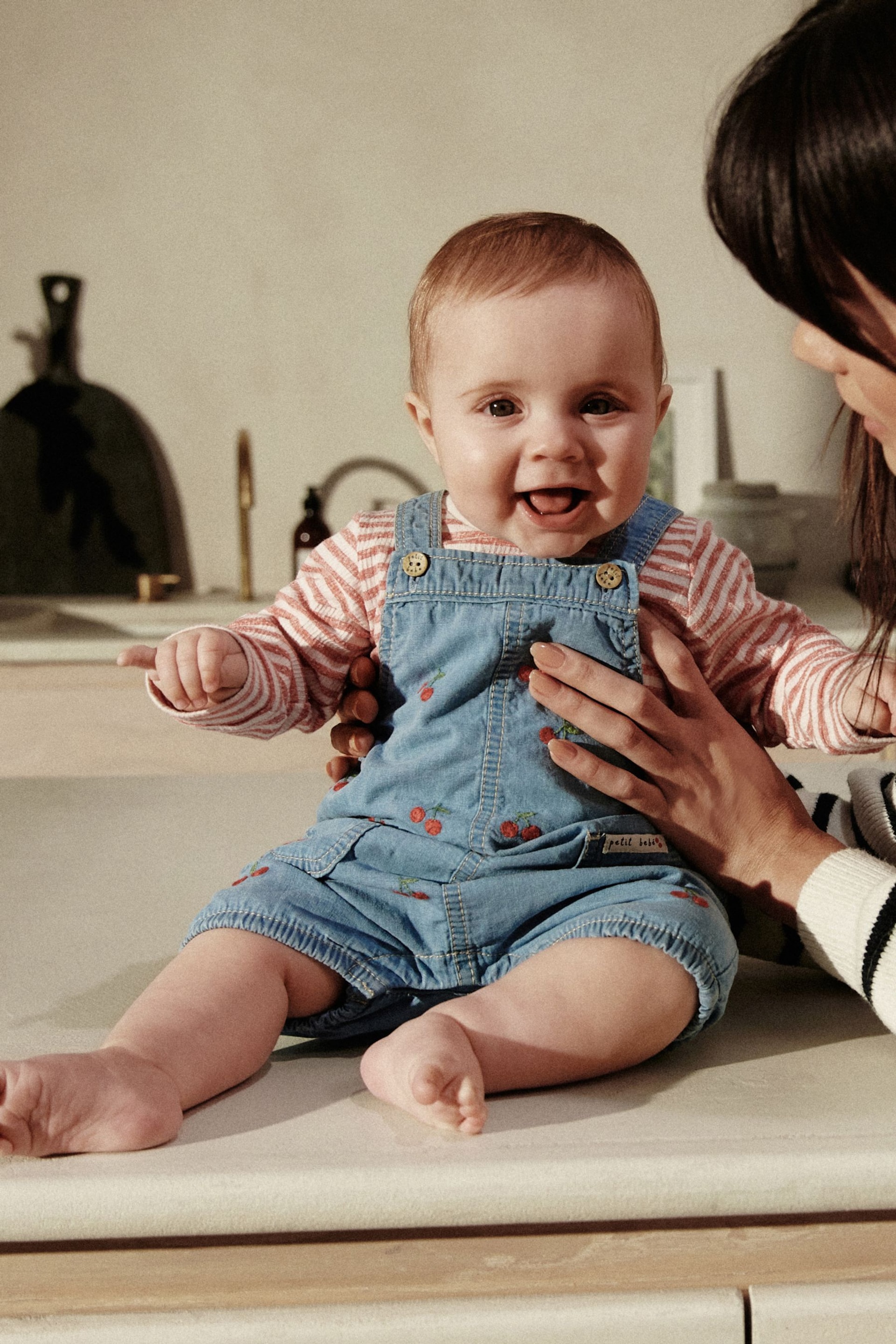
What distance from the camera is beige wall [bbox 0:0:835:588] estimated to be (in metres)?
3.05

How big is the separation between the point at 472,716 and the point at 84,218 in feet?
8.41

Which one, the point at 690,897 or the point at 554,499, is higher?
the point at 554,499

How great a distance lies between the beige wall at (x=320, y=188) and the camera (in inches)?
120

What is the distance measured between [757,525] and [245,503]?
1115 mm

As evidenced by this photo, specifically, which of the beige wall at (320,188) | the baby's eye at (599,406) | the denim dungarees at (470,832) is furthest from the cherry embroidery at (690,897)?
the beige wall at (320,188)

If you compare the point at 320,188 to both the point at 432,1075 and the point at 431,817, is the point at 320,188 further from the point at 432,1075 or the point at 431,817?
the point at 432,1075

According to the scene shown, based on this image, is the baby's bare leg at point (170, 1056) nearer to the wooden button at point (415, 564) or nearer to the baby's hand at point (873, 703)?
the wooden button at point (415, 564)

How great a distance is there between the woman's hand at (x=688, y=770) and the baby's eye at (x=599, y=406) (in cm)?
15

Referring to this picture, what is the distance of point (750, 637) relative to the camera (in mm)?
1013

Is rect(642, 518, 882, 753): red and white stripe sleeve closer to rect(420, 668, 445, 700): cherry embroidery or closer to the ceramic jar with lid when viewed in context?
rect(420, 668, 445, 700): cherry embroidery

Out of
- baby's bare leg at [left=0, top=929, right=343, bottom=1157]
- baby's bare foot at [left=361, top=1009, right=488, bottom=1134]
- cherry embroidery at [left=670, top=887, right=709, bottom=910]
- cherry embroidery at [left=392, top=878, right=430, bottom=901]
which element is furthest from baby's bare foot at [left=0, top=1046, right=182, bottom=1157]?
cherry embroidery at [left=670, top=887, right=709, bottom=910]

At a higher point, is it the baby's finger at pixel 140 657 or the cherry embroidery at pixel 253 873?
the baby's finger at pixel 140 657

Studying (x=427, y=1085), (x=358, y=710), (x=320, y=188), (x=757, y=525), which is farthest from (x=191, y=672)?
(x=320, y=188)

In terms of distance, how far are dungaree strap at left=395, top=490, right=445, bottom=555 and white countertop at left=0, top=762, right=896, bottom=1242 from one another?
0.34 m
